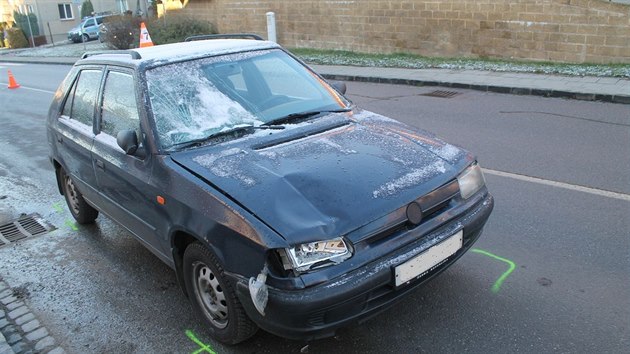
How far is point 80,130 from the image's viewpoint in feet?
14.2

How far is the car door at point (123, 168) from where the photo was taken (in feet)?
11.2

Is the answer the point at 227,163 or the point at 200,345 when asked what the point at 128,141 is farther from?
the point at 200,345

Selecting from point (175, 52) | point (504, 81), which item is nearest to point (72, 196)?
point (175, 52)

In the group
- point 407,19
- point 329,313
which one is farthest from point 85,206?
point 407,19

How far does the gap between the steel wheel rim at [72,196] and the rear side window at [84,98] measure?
2.56 feet

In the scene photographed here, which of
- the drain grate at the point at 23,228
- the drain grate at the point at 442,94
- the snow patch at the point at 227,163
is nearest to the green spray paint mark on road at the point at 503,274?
the snow patch at the point at 227,163

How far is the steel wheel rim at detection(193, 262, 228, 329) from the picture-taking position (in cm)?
302

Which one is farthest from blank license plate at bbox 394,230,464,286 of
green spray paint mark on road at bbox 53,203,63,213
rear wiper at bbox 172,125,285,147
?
green spray paint mark on road at bbox 53,203,63,213

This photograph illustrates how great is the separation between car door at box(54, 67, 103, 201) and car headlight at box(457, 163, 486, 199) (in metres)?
2.87

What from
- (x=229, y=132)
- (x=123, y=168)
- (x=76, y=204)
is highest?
(x=229, y=132)

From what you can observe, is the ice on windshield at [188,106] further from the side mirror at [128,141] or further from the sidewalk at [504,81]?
the sidewalk at [504,81]

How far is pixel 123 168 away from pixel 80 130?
102 cm

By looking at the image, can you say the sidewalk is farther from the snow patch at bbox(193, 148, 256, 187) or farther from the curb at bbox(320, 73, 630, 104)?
the snow patch at bbox(193, 148, 256, 187)

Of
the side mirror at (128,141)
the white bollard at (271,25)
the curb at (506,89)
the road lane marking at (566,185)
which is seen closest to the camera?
the side mirror at (128,141)
